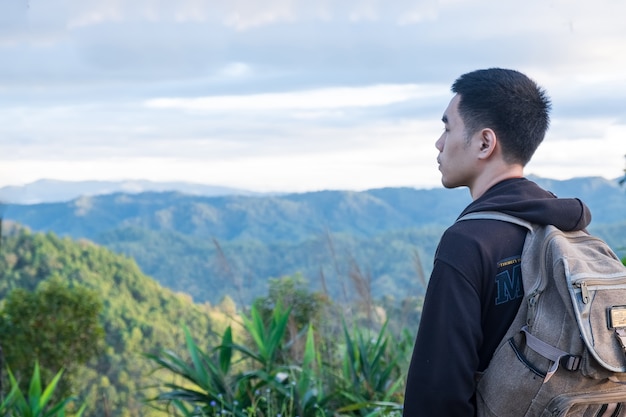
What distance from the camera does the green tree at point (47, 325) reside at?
1145cm

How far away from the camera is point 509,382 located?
1.69 m

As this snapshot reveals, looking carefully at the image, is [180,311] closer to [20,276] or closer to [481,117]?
[20,276]

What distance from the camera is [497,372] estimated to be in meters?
1.71

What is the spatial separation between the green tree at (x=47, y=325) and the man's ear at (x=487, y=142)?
10.3 m

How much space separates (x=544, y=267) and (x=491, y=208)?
0.16 meters

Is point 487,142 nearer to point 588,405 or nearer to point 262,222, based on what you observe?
point 588,405

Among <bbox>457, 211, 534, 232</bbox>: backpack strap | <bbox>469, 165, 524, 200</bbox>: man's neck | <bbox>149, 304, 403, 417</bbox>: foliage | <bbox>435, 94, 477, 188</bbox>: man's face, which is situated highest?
<bbox>435, 94, 477, 188</bbox>: man's face

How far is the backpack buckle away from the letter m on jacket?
15cm

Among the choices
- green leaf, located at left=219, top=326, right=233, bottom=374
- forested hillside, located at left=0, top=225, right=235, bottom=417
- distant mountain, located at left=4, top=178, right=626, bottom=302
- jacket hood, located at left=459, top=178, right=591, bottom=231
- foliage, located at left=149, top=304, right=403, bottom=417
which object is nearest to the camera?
jacket hood, located at left=459, top=178, right=591, bottom=231

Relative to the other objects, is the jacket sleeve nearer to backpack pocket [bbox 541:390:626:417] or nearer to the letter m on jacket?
the letter m on jacket

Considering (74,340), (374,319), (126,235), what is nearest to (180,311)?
(74,340)

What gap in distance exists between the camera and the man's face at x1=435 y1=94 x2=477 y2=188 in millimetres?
1833

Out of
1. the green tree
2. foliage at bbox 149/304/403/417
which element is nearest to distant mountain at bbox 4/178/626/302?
the green tree

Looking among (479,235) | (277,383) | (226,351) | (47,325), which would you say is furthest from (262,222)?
(479,235)
